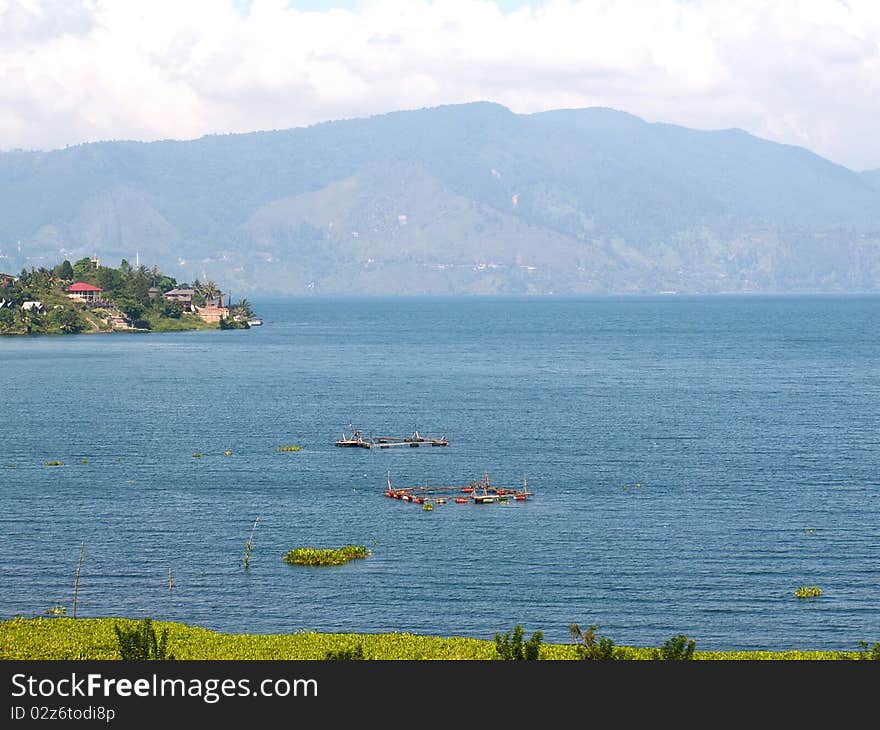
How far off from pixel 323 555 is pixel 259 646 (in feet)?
59.9

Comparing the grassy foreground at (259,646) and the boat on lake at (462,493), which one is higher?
the boat on lake at (462,493)

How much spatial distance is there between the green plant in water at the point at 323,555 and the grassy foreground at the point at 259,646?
14.2 meters

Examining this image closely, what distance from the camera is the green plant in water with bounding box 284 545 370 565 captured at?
78812mm

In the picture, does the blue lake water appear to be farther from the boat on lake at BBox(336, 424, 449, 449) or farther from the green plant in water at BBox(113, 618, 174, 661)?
the green plant in water at BBox(113, 618, 174, 661)

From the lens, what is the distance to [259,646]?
2406 inches

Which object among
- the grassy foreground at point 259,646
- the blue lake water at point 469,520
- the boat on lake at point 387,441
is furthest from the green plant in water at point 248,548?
the boat on lake at point 387,441

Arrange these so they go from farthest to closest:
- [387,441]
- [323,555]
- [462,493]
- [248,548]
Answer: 1. [387,441]
2. [462,493]
3. [248,548]
4. [323,555]

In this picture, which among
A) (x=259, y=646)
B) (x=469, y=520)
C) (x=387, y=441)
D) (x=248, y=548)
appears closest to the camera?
(x=259, y=646)

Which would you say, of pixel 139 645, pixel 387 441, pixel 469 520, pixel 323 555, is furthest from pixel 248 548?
pixel 387 441

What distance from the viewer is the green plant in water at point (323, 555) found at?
3103 inches

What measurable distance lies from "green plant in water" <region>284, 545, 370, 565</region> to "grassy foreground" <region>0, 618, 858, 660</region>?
1421 centimetres

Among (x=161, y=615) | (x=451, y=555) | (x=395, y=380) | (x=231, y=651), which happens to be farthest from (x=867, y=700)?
(x=395, y=380)

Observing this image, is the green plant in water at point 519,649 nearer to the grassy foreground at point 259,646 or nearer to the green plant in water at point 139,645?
the grassy foreground at point 259,646

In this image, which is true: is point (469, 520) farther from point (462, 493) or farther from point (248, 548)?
point (248, 548)
